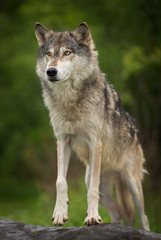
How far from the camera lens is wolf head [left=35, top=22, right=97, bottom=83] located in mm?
5527

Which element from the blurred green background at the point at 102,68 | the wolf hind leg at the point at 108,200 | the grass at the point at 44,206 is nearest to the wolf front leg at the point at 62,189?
the wolf hind leg at the point at 108,200

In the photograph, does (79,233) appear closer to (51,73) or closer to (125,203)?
(51,73)

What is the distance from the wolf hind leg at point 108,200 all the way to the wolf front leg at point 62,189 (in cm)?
137

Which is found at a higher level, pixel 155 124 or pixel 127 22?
pixel 127 22

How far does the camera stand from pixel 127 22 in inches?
492

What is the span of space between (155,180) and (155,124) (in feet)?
5.20

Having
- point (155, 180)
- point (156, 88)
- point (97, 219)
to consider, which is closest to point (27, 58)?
point (156, 88)

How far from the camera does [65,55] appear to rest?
572cm

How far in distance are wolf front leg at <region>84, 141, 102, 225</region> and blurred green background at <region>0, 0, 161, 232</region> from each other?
202cm

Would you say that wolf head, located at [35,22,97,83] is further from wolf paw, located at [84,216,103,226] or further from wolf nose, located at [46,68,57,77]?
wolf paw, located at [84,216,103,226]

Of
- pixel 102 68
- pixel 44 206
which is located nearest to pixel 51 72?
pixel 102 68

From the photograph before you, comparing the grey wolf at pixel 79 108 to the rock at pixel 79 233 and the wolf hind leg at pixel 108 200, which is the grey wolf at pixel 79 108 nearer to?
the rock at pixel 79 233

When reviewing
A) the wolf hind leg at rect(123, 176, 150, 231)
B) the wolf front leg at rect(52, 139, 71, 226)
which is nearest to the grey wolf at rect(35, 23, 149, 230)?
the wolf front leg at rect(52, 139, 71, 226)

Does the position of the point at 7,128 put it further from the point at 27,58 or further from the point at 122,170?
the point at 122,170
